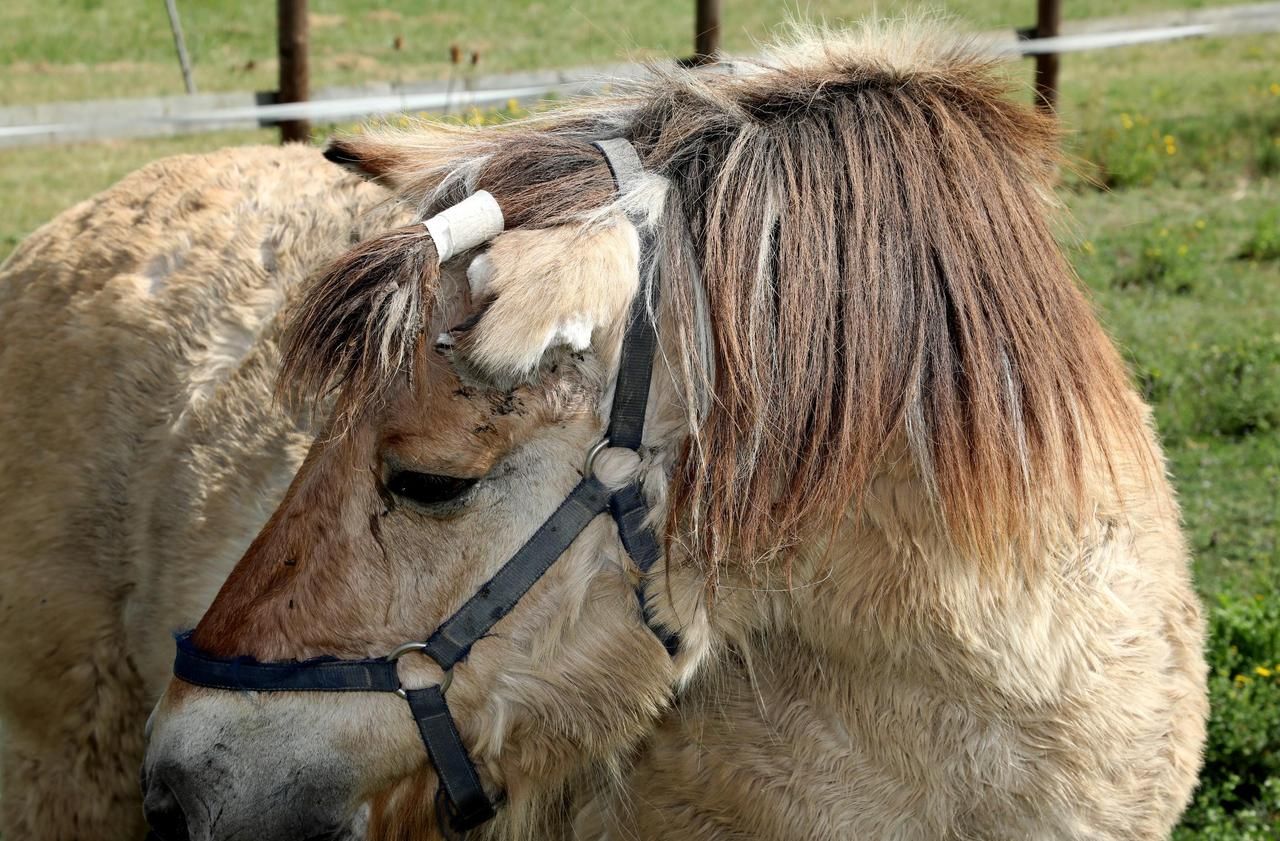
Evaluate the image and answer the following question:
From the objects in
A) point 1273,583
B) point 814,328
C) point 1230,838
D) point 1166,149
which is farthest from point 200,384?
point 1166,149

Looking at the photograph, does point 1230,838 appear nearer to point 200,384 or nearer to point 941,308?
point 941,308

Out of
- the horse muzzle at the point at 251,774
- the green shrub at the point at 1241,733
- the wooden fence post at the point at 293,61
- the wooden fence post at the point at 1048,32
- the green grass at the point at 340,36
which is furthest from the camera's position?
the green grass at the point at 340,36

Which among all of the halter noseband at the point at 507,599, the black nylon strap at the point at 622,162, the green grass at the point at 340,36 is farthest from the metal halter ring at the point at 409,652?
the green grass at the point at 340,36

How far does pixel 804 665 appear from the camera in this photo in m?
2.00

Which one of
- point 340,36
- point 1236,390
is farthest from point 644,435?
point 340,36

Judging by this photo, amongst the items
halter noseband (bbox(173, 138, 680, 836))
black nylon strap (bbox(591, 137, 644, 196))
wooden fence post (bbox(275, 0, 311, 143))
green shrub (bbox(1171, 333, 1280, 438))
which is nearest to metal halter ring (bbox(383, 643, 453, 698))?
halter noseband (bbox(173, 138, 680, 836))

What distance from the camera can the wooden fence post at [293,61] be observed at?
7285 mm

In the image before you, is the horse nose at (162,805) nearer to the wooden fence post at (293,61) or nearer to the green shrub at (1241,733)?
the green shrub at (1241,733)

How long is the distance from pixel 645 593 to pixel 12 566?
1.83m

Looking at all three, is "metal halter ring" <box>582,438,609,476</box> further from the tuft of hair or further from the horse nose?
the horse nose

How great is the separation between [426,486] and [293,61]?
20.8ft

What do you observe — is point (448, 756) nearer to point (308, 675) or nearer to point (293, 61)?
point (308, 675)

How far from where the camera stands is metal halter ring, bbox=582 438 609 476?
1.77 meters

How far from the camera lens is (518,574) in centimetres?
179
